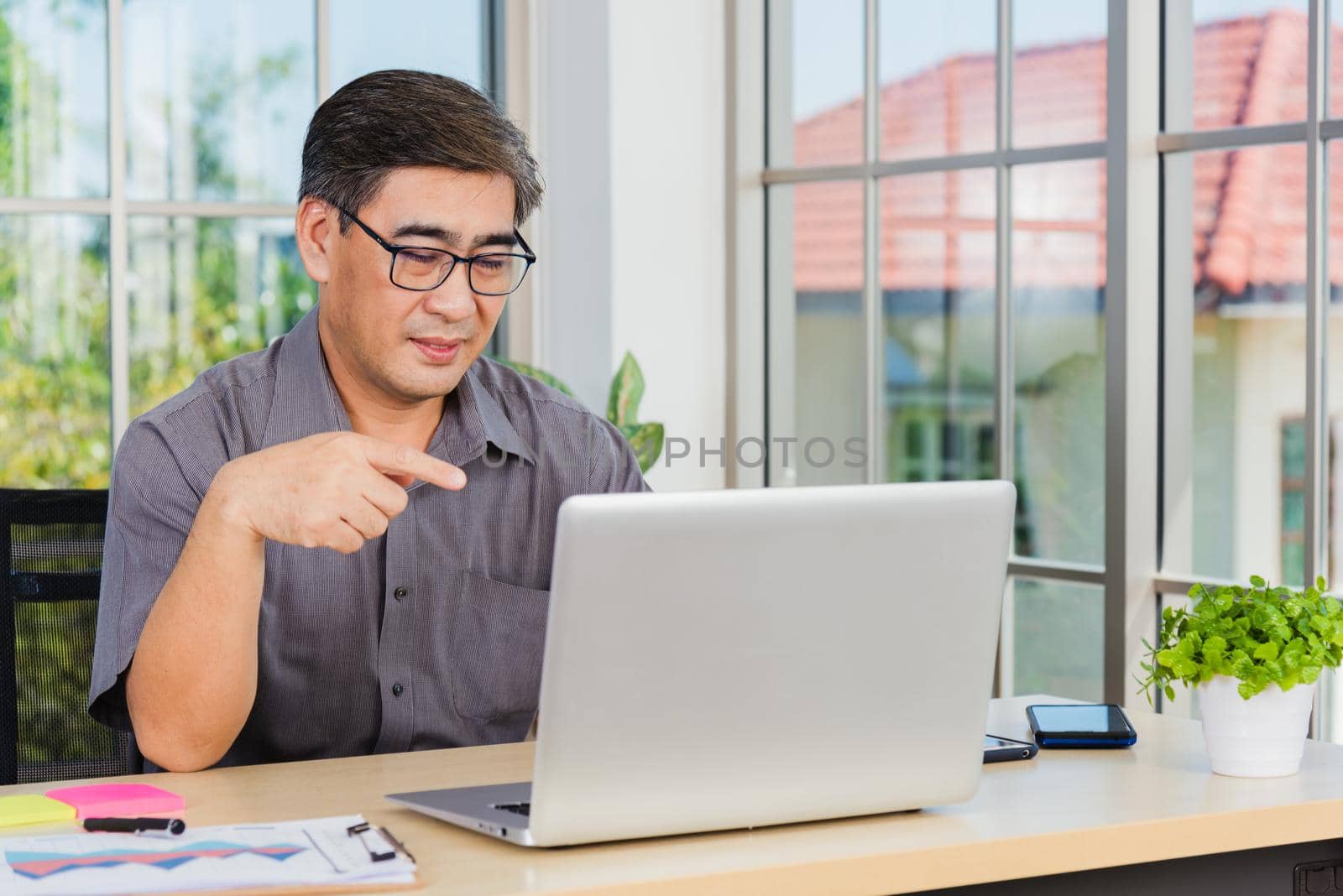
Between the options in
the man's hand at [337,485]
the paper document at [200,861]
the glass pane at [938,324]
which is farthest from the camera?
the glass pane at [938,324]

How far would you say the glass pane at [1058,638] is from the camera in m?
3.17

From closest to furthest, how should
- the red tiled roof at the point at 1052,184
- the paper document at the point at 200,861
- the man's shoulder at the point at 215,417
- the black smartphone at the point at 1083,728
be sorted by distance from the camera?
the paper document at the point at 200,861 < the black smartphone at the point at 1083,728 < the man's shoulder at the point at 215,417 < the red tiled roof at the point at 1052,184

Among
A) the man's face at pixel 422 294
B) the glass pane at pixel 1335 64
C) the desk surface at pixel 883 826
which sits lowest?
the desk surface at pixel 883 826

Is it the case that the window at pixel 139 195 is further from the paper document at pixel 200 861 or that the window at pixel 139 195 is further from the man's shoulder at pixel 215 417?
the paper document at pixel 200 861

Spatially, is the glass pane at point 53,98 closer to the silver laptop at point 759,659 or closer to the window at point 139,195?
the window at point 139,195

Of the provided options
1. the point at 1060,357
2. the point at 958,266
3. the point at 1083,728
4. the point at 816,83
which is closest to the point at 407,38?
the point at 816,83

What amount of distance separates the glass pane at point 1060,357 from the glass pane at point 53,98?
190 cm

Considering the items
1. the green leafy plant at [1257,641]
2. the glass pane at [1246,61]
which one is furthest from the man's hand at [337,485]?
the glass pane at [1246,61]

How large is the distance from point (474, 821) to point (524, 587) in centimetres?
67

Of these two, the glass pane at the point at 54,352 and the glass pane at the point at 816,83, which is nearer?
the glass pane at the point at 54,352

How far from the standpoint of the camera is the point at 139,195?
3330 mm

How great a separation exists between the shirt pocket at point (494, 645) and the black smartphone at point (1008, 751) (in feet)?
1.81

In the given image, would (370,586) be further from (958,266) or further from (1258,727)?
(958,266)

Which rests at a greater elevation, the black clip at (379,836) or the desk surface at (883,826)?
the black clip at (379,836)
